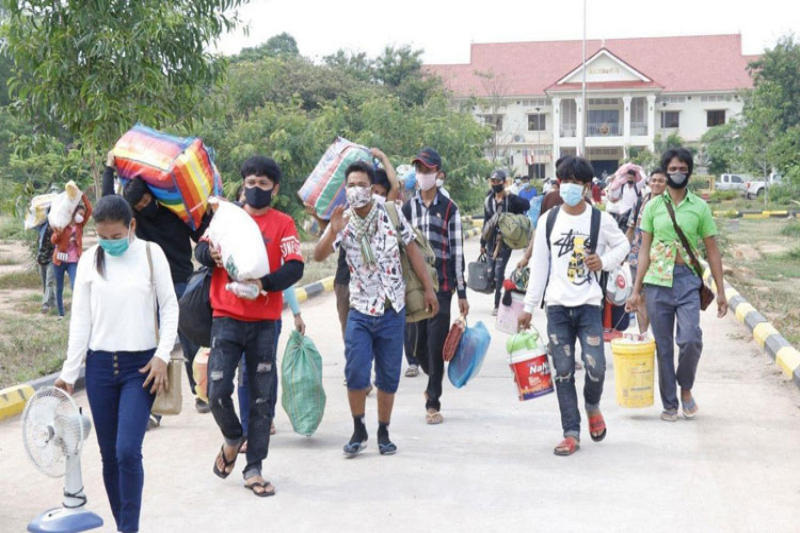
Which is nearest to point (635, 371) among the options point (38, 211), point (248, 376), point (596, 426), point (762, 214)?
point (596, 426)

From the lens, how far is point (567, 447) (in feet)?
22.5

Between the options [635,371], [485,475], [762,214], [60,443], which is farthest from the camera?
[762,214]

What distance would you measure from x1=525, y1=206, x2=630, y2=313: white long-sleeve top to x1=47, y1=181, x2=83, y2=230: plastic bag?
683 cm

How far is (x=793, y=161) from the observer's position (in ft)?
107

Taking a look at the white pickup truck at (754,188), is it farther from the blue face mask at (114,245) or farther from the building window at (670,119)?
the blue face mask at (114,245)

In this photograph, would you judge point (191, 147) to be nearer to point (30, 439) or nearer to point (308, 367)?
point (308, 367)

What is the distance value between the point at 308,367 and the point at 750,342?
20.1ft

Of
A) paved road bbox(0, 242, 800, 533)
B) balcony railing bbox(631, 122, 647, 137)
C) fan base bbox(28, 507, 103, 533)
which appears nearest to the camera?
fan base bbox(28, 507, 103, 533)

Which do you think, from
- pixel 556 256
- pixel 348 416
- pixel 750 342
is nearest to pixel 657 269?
pixel 556 256

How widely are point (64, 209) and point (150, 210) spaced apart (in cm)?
545

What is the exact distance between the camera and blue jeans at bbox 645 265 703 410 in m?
7.69

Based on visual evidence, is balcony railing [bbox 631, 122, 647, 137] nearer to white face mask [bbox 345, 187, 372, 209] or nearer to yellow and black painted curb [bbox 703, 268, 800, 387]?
yellow and black painted curb [bbox 703, 268, 800, 387]

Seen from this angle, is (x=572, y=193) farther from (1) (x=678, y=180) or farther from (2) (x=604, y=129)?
(2) (x=604, y=129)

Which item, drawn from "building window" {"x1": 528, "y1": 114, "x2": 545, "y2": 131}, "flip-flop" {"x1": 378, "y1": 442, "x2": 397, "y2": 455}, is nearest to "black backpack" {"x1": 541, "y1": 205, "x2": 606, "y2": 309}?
"flip-flop" {"x1": 378, "y1": 442, "x2": 397, "y2": 455}
